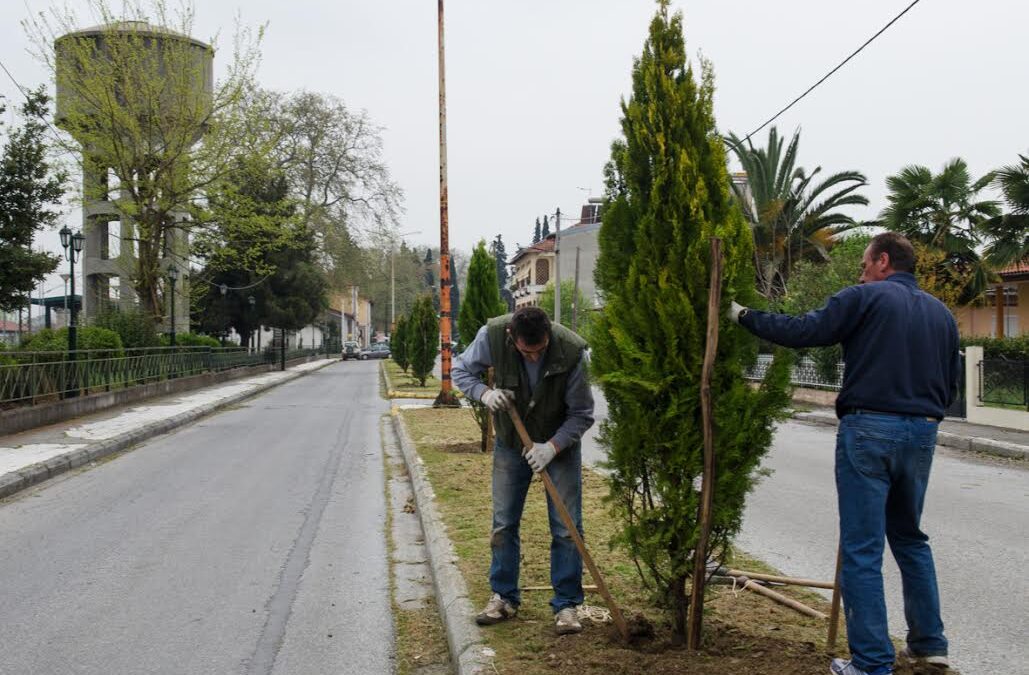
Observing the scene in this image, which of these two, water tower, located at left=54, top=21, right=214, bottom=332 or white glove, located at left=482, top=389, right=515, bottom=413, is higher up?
water tower, located at left=54, top=21, right=214, bottom=332

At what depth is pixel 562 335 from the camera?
4.66 m

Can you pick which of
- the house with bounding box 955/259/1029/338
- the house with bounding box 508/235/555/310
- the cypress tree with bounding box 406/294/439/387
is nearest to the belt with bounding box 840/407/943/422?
the house with bounding box 955/259/1029/338

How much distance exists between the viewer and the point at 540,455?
449cm

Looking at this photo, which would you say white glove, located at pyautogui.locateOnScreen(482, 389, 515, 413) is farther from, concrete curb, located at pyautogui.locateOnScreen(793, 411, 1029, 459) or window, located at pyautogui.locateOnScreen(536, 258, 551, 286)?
window, located at pyautogui.locateOnScreen(536, 258, 551, 286)

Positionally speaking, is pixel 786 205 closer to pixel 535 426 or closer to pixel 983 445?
pixel 983 445

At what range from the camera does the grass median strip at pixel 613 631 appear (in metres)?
3.96

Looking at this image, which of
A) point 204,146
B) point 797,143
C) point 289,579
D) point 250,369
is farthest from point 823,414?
point 250,369

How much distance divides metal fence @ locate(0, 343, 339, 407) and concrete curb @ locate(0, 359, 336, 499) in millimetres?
2099

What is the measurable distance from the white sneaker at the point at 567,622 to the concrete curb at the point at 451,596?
394 mm

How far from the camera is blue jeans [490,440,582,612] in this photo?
4664 millimetres

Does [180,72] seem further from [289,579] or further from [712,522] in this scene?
[712,522]

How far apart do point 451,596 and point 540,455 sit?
1351 mm

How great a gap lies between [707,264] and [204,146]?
27.7 m

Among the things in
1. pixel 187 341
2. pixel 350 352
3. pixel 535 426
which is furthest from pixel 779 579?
pixel 350 352
